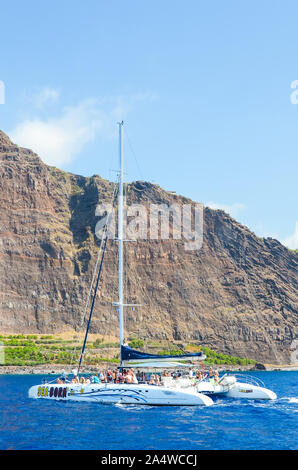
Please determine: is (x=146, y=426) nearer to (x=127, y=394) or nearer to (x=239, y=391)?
(x=127, y=394)

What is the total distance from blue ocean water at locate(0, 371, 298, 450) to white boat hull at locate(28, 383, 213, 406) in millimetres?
602

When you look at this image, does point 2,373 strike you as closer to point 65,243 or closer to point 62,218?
point 65,243

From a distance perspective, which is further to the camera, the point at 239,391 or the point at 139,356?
the point at 239,391

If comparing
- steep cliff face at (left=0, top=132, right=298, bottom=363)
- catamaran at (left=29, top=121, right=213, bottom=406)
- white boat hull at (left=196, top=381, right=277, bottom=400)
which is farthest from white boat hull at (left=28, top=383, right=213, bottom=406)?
steep cliff face at (left=0, top=132, right=298, bottom=363)

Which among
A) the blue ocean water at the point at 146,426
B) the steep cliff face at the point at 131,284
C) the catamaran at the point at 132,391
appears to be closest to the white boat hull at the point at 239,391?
the blue ocean water at the point at 146,426

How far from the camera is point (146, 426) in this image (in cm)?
3428

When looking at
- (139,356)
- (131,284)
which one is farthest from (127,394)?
(131,284)

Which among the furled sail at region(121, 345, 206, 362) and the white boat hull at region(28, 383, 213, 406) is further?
the furled sail at region(121, 345, 206, 362)

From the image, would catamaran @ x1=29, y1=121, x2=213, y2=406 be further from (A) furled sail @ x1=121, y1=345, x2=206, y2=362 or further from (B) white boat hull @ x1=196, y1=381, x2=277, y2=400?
(B) white boat hull @ x1=196, y1=381, x2=277, y2=400

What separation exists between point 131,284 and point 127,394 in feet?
450

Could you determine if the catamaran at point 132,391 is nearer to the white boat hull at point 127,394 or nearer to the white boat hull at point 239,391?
the white boat hull at point 127,394

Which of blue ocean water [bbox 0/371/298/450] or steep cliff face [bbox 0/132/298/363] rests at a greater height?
steep cliff face [bbox 0/132/298/363]

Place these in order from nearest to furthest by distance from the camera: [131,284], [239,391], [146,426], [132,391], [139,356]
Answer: [146,426], [132,391], [139,356], [239,391], [131,284]

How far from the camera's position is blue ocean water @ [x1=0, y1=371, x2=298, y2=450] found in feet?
95.7
